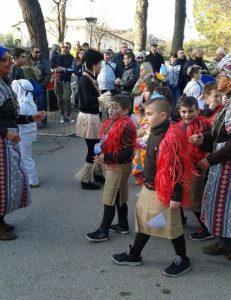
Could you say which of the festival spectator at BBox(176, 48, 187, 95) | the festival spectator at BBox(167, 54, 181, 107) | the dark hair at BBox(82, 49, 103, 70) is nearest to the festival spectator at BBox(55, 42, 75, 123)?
the festival spectator at BBox(167, 54, 181, 107)

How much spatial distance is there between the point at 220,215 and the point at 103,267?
1094 millimetres

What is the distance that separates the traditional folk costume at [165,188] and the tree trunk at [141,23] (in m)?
11.5

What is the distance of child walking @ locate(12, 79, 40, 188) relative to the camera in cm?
533

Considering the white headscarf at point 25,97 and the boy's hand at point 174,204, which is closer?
the boy's hand at point 174,204

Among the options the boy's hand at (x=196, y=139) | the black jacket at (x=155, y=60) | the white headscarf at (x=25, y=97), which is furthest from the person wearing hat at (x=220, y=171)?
the black jacket at (x=155, y=60)

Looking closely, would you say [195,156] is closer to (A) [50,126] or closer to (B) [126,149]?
(B) [126,149]

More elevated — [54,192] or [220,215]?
[220,215]

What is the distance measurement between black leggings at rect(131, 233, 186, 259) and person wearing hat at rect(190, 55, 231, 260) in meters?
0.34

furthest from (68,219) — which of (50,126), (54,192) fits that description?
(50,126)

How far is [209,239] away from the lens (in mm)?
3955

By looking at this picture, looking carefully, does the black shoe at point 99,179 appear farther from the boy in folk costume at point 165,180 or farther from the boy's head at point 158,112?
the boy's head at point 158,112

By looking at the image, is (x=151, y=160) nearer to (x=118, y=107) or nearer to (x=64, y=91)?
(x=118, y=107)

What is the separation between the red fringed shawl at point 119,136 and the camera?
3.68 meters

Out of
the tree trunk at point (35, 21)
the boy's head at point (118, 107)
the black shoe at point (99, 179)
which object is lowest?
the black shoe at point (99, 179)
